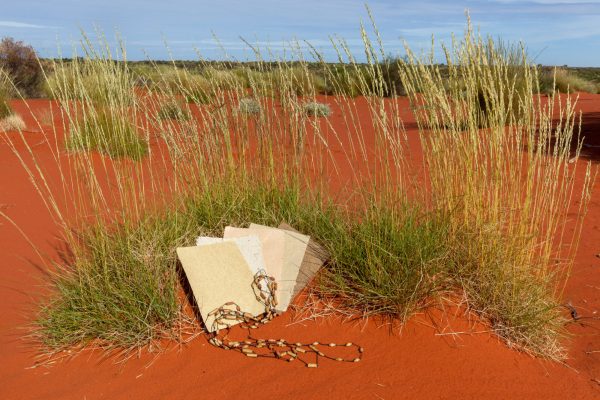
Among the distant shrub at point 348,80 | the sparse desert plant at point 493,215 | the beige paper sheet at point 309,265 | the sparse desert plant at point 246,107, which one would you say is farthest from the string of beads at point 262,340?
the sparse desert plant at point 246,107

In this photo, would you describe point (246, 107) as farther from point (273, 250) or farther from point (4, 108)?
point (4, 108)

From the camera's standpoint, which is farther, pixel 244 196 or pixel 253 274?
pixel 244 196

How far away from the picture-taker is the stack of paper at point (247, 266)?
3.37m

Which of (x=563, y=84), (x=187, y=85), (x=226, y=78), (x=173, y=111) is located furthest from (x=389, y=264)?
(x=563, y=84)

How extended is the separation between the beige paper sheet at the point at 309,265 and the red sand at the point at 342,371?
197 millimetres

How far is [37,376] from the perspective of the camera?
311 cm

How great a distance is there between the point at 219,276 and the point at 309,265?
1.76ft

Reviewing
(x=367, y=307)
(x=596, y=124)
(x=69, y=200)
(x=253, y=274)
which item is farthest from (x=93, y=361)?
(x=596, y=124)

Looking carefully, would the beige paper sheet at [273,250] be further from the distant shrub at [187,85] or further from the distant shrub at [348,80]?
the distant shrub at [187,85]

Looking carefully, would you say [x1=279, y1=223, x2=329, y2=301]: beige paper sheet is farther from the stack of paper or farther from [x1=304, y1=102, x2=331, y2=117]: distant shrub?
[x1=304, y1=102, x2=331, y2=117]: distant shrub

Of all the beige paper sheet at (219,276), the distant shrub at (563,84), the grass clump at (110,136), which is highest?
the grass clump at (110,136)

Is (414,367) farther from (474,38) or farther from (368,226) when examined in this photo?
(474,38)

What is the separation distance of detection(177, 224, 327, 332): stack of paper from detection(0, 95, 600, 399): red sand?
199 millimetres

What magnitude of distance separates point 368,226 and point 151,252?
1318 millimetres
